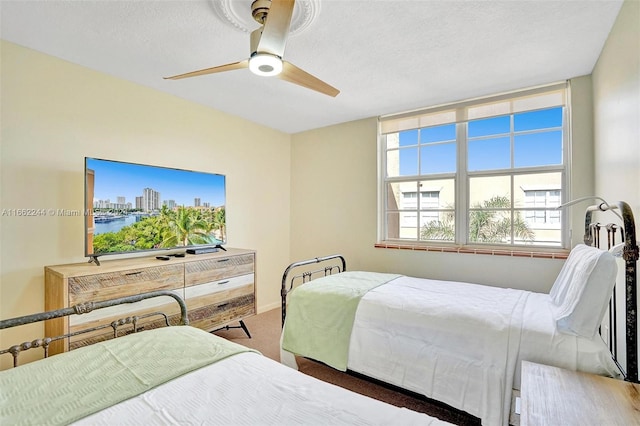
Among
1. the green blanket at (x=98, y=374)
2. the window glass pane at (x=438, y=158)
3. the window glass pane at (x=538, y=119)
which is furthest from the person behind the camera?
the window glass pane at (x=438, y=158)

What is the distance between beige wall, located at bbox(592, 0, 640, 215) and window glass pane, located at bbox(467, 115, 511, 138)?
0.71 metres

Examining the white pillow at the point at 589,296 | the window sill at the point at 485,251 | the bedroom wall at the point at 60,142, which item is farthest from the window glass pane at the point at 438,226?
the bedroom wall at the point at 60,142

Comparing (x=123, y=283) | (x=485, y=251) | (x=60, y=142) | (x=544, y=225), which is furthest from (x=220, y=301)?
(x=544, y=225)

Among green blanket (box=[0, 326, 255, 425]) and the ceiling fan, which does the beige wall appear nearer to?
the ceiling fan

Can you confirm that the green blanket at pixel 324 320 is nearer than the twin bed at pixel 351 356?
No

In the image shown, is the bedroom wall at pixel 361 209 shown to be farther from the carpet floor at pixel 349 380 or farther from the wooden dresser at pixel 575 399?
the wooden dresser at pixel 575 399

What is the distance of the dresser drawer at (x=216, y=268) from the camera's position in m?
2.71

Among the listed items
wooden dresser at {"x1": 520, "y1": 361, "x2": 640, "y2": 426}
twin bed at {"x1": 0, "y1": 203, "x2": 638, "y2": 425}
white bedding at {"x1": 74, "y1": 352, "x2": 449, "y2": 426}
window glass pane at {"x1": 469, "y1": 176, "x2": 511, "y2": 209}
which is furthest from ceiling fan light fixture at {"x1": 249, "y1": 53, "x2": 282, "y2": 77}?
window glass pane at {"x1": 469, "y1": 176, "x2": 511, "y2": 209}

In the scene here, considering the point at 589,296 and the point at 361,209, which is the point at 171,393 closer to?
the point at 589,296

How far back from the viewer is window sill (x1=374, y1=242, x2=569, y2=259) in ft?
8.97

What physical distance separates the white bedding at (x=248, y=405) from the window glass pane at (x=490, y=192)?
2696 mm

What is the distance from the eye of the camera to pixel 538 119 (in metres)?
2.93

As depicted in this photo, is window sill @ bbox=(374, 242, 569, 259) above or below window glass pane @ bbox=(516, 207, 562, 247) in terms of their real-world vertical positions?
below

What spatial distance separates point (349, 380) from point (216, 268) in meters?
1.51
